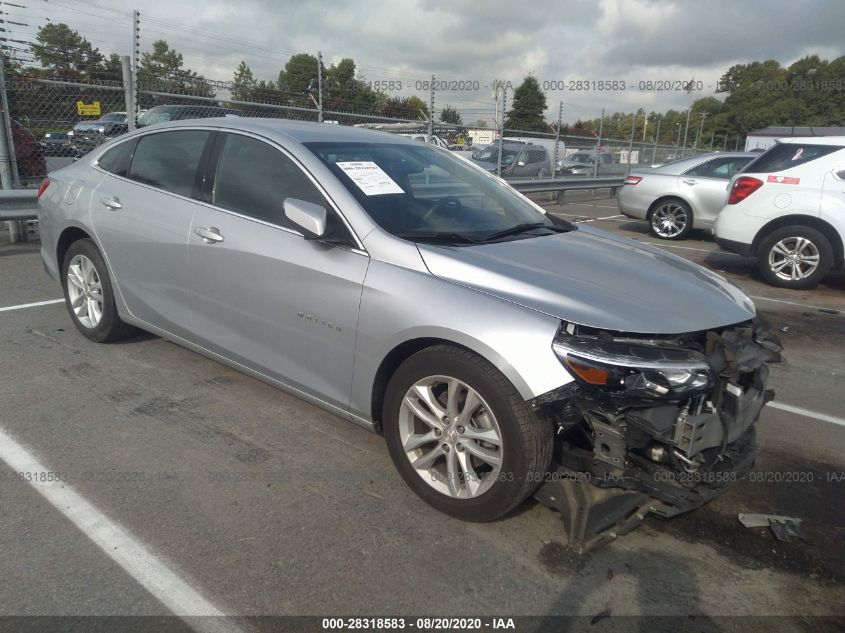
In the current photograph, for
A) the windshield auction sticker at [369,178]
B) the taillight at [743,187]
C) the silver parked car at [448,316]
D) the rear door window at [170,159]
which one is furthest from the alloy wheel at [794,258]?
the rear door window at [170,159]

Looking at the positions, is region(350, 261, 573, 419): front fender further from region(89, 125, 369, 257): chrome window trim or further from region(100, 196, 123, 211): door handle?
region(100, 196, 123, 211): door handle

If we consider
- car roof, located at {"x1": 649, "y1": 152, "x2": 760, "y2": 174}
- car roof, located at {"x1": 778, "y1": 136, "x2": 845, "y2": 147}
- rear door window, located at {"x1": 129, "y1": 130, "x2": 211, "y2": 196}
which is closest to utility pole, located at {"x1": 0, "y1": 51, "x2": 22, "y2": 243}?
rear door window, located at {"x1": 129, "y1": 130, "x2": 211, "y2": 196}

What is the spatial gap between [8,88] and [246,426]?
6.89 metres

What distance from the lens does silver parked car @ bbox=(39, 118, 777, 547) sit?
8.10ft

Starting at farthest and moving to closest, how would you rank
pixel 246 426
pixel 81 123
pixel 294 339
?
1. pixel 81 123
2. pixel 246 426
3. pixel 294 339

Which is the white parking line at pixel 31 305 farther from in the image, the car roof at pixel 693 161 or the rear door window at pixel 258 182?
the car roof at pixel 693 161

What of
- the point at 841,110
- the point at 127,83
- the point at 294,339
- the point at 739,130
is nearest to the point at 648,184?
the point at 127,83

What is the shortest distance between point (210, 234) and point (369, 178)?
971 mm

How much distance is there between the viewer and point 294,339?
10.6 feet

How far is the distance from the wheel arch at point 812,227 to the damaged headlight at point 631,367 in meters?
6.15

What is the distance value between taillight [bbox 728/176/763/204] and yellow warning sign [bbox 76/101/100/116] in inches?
331

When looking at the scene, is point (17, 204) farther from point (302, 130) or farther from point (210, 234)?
point (302, 130)

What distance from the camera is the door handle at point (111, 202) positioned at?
4.19 m

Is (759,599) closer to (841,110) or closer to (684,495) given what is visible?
(684,495)
